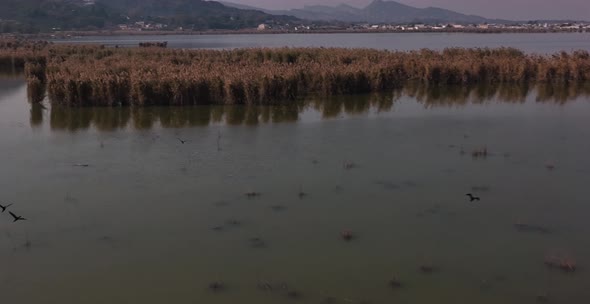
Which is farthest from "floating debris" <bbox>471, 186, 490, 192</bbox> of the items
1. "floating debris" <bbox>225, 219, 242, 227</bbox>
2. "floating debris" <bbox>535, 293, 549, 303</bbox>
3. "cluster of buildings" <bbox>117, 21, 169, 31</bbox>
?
"cluster of buildings" <bbox>117, 21, 169, 31</bbox>

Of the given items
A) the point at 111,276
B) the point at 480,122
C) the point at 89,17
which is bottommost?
the point at 111,276

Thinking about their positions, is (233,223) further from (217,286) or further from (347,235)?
(217,286)

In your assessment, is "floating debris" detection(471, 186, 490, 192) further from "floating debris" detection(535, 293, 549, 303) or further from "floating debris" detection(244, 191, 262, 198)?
"floating debris" detection(535, 293, 549, 303)

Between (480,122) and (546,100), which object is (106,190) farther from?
(546,100)

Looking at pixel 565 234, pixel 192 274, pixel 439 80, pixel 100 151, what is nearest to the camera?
pixel 192 274

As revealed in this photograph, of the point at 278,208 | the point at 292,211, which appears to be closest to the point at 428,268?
the point at 292,211

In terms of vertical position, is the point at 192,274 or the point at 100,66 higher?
the point at 100,66

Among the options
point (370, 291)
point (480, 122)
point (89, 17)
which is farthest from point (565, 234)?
point (89, 17)
